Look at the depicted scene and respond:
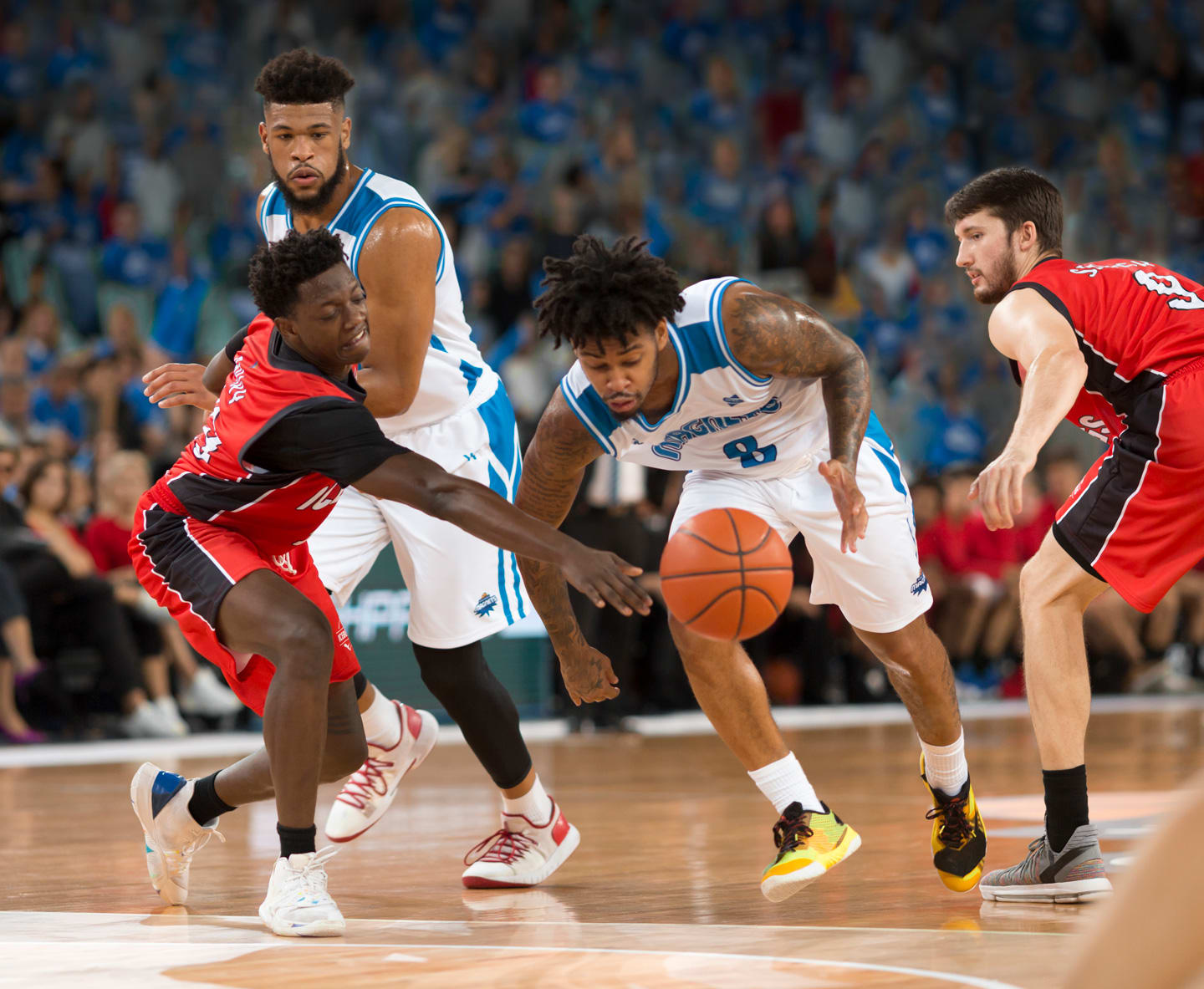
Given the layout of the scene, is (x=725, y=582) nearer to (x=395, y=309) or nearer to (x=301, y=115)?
(x=395, y=309)

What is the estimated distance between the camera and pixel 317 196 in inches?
189

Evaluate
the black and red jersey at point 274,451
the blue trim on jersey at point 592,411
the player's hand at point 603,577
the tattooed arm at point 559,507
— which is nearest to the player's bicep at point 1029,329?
the blue trim on jersey at point 592,411

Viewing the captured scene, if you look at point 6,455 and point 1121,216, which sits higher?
point 1121,216

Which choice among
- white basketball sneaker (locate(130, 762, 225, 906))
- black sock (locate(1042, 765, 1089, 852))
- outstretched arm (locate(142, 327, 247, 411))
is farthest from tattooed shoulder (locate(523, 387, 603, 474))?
black sock (locate(1042, 765, 1089, 852))

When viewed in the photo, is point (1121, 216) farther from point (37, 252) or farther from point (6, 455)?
point (6, 455)

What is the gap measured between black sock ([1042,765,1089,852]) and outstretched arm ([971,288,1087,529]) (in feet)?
2.71

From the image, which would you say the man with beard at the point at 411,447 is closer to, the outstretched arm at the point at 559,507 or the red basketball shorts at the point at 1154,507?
the outstretched arm at the point at 559,507

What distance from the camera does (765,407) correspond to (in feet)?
14.7

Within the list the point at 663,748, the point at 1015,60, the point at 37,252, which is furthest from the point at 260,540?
the point at 1015,60

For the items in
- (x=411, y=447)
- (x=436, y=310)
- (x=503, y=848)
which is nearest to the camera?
(x=503, y=848)

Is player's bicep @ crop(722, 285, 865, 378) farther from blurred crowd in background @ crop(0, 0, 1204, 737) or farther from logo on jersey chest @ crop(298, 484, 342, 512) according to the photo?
blurred crowd in background @ crop(0, 0, 1204, 737)

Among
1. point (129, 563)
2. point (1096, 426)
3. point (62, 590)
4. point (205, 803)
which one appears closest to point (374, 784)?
point (205, 803)

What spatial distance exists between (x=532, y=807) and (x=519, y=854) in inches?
5.9

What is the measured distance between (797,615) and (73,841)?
764 cm
